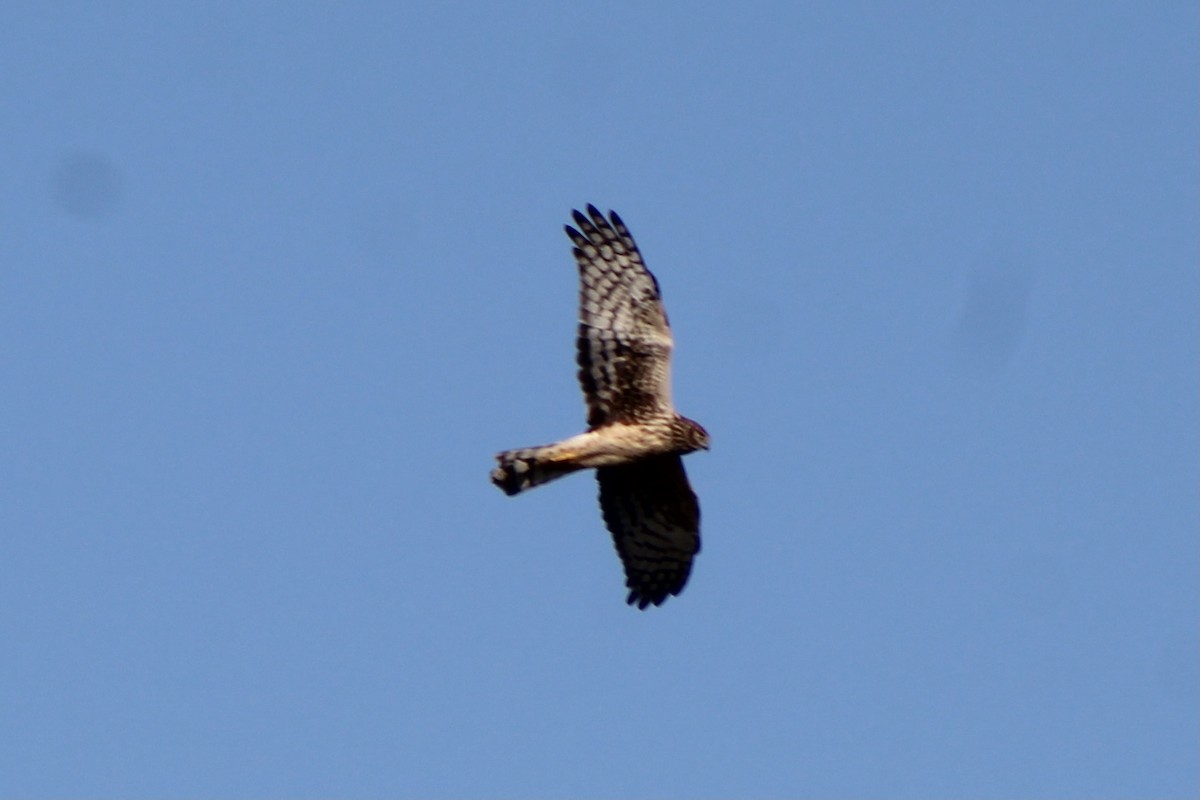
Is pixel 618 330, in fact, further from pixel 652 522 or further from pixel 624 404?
pixel 652 522

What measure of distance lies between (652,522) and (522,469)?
1971 mm

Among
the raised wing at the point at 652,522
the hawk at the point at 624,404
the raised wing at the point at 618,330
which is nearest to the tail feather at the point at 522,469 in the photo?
the hawk at the point at 624,404

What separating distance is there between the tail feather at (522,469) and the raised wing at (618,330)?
0.72 metres

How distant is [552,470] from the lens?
15.6 meters

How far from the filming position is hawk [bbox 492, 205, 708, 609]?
16.0m

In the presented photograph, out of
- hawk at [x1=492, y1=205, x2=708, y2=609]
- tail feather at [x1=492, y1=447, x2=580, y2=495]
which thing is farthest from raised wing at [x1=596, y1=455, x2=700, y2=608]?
tail feather at [x1=492, y1=447, x2=580, y2=495]

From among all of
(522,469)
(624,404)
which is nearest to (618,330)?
(624,404)

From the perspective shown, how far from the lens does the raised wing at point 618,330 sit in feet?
53.1

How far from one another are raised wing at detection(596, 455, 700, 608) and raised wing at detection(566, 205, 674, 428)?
0.49 meters

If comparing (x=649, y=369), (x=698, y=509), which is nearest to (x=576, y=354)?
(x=649, y=369)

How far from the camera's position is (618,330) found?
16344mm

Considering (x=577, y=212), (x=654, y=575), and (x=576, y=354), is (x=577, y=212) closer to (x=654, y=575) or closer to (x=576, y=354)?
(x=576, y=354)

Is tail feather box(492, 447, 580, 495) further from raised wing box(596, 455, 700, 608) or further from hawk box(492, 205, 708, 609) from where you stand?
raised wing box(596, 455, 700, 608)

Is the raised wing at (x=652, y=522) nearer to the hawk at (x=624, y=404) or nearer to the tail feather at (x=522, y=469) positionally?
the hawk at (x=624, y=404)
